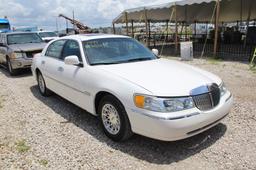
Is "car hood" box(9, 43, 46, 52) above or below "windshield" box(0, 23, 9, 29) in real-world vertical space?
below

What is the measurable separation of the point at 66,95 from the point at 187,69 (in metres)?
2.34

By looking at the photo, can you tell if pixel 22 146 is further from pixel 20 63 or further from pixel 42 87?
pixel 20 63

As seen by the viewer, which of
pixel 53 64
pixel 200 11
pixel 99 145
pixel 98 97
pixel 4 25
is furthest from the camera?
pixel 4 25

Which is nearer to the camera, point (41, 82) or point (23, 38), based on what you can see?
point (41, 82)

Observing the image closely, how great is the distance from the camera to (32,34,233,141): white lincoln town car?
2891 millimetres

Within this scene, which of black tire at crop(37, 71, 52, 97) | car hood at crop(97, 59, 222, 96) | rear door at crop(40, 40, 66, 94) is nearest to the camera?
car hood at crop(97, 59, 222, 96)

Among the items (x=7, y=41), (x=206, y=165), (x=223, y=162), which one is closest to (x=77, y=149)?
(x=206, y=165)

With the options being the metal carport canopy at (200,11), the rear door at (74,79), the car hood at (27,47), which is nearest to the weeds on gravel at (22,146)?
the rear door at (74,79)

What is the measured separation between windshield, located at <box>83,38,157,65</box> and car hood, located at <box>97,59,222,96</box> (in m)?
0.24

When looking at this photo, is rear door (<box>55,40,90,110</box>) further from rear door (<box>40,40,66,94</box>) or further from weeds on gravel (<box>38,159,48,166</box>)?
weeds on gravel (<box>38,159,48,166</box>)

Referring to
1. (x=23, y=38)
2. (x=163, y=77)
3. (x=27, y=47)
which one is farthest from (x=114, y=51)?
(x=23, y=38)

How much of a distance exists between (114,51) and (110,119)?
4.40 ft

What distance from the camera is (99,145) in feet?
11.4

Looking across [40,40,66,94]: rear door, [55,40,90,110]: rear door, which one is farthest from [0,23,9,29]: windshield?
[55,40,90,110]: rear door
